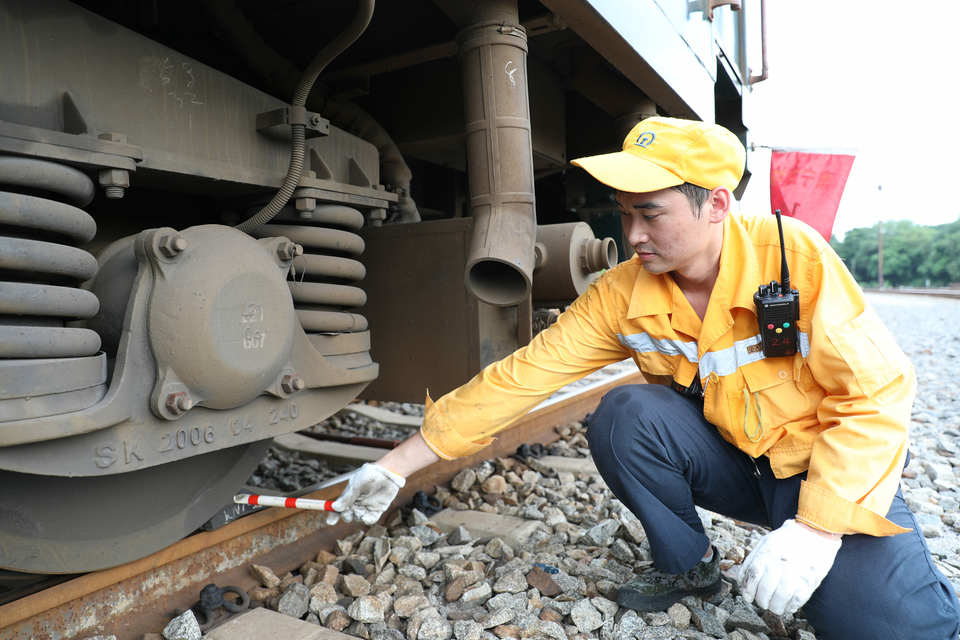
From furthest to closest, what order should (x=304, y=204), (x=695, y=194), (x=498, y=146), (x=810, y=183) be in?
1. (x=810, y=183)
2. (x=498, y=146)
3. (x=304, y=204)
4. (x=695, y=194)

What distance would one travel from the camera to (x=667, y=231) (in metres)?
1.65

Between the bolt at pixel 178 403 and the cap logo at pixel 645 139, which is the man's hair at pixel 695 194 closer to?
the cap logo at pixel 645 139

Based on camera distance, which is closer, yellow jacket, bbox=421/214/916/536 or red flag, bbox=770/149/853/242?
yellow jacket, bbox=421/214/916/536

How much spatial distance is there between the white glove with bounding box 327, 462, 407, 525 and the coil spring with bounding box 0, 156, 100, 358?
0.71 metres

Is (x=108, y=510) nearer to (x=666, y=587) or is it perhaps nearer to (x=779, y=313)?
(x=666, y=587)

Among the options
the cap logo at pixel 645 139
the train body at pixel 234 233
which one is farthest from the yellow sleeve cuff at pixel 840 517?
the train body at pixel 234 233

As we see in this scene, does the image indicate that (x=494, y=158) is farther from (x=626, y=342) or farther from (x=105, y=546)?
(x=105, y=546)

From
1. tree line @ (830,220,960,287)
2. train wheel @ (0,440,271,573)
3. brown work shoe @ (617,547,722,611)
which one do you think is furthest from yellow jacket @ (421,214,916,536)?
tree line @ (830,220,960,287)

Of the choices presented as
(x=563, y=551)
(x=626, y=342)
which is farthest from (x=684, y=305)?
(x=563, y=551)

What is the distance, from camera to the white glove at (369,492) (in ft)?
5.97

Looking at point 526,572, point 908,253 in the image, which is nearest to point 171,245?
point 526,572

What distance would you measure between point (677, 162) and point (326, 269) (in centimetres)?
108

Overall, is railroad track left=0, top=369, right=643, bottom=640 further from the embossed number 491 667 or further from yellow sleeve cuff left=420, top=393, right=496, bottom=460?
yellow sleeve cuff left=420, top=393, right=496, bottom=460

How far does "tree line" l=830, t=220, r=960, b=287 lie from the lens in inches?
2172
